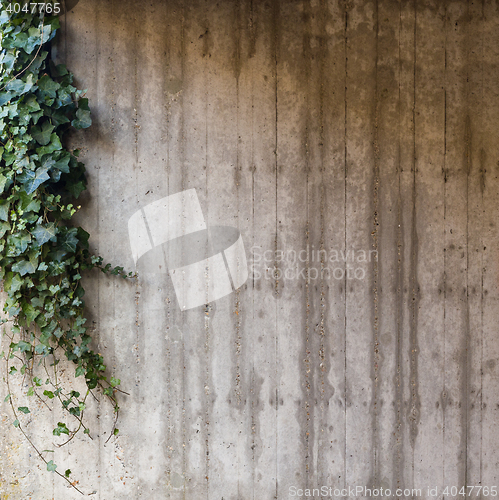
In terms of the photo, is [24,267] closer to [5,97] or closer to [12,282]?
[12,282]

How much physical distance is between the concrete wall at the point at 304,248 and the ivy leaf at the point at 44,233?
0.64ft

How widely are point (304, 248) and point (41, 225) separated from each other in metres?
1.21

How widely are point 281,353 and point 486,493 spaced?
1239 millimetres

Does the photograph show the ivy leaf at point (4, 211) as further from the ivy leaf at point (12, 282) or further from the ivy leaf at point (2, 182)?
the ivy leaf at point (12, 282)

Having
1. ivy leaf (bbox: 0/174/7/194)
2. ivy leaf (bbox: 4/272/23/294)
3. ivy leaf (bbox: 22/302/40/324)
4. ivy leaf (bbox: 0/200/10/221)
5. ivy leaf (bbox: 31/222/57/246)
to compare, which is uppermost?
ivy leaf (bbox: 0/174/7/194)

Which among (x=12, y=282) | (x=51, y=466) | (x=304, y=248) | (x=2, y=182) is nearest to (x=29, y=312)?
(x=12, y=282)

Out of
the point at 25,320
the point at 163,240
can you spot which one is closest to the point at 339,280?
A: the point at 163,240

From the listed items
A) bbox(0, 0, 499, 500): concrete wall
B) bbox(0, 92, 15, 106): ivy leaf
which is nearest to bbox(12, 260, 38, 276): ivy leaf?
bbox(0, 0, 499, 500): concrete wall

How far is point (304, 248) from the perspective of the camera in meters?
1.80

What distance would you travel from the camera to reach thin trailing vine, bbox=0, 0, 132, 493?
1.63 meters

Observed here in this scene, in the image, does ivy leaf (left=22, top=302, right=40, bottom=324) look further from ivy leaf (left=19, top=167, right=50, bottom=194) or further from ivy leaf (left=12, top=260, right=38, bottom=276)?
ivy leaf (left=19, top=167, right=50, bottom=194)

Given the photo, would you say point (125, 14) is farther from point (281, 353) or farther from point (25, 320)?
point (281, 353)

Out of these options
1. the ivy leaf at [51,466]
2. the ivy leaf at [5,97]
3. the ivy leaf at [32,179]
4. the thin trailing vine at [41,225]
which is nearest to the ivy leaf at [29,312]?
the thin trailing vine at [41,225]

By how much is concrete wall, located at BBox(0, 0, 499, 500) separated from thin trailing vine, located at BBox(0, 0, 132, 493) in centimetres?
9
